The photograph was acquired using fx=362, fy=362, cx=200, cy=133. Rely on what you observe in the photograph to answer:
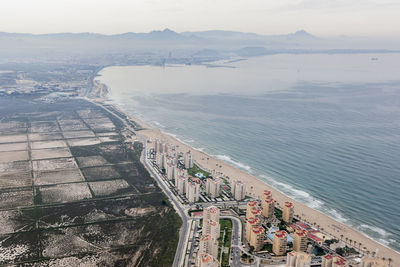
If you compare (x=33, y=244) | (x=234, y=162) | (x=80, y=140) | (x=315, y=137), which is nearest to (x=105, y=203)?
(x=33, y=244)

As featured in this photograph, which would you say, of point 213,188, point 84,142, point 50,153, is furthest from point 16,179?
point 213,188

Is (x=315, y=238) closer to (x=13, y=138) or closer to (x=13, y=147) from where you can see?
(x=13, y=147)

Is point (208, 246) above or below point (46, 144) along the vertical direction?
below

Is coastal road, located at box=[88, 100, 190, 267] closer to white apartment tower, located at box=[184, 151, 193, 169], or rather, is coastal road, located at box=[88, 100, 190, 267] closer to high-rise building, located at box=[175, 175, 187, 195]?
high-rise building, located at box=[175, 175, 187, 195]

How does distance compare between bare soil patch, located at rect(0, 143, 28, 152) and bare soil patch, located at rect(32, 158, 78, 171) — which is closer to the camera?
bare soil patch, located at rect(32, 158, 78, 171)

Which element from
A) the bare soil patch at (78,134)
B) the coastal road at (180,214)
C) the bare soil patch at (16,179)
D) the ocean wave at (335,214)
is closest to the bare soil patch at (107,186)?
the coastal road at (180,214)

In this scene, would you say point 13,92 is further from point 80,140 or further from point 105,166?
point 105,166

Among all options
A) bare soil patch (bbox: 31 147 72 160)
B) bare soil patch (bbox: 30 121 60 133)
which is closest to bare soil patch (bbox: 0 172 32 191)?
bare soil patch (bbox: 31 147 72 160)
